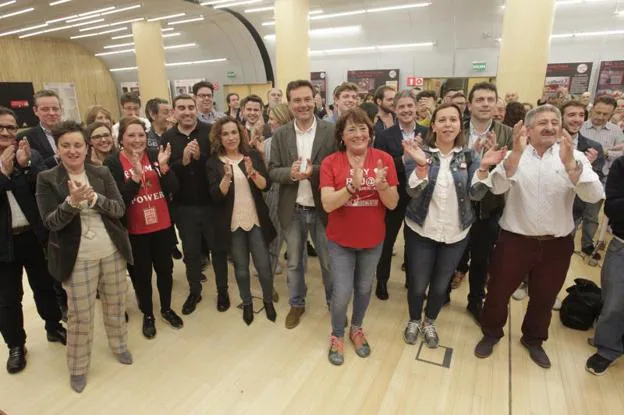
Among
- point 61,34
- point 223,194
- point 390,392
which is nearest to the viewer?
point 390,392

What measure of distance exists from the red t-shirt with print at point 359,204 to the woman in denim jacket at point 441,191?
173 mm

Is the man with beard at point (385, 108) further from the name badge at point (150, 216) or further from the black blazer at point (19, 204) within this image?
the black blazer at point (19, 204)

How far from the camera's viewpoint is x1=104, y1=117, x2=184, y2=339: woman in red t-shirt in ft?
8.05

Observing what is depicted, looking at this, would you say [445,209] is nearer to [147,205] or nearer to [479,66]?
[147,205]

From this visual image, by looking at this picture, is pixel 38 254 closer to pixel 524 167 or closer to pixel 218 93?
pixel 524 167

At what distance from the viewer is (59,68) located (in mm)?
16641

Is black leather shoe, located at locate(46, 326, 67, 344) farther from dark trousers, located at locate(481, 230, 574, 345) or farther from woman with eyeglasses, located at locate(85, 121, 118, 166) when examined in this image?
dark trousers, located at locate(481, 230, 574, 345)

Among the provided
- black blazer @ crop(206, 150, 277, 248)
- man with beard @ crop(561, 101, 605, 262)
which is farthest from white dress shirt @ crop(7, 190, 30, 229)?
man with beard @ crop(561, 101, 605, 262)

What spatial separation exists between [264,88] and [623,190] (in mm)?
15020

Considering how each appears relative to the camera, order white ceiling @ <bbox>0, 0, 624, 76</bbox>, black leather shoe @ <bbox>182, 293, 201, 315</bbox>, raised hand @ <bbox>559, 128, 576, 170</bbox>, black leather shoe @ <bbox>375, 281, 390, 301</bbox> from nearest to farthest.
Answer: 1. raised hand @ <bbox>559, 128, 576, 170</bbox>
2. black leather shoe @ <bbox>182, 293, 201, 315</bbox>
3. black leather shoe @ <bbox>375, 281, 390, 301</bbox>
4. white ceiling @ <bbox>0, 0, 624, 76</bbox>

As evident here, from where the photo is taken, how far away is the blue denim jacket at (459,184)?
2230mm

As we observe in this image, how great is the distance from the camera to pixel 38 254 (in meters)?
2.41

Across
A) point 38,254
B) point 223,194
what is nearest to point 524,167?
point 223,194

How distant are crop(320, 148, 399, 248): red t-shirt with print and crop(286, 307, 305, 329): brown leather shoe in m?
0.99
